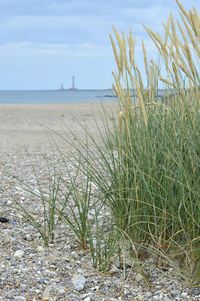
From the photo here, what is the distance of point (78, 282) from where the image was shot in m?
2.48

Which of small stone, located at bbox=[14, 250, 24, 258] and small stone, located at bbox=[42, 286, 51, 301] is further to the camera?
small stone, located at bbox=[14, 250, 24, 258]

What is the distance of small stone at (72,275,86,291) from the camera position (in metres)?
2.46

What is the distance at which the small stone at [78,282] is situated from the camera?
2.46 meters

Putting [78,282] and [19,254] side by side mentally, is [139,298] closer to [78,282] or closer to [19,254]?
[78,282]

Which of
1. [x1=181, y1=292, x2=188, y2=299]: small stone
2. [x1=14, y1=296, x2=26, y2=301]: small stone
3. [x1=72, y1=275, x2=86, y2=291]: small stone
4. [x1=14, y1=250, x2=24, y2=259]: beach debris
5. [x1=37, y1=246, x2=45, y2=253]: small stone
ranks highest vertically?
[x1=37, y1=246, x2=45, y2=253]: small stone

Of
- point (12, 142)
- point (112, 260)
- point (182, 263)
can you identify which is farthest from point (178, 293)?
point (12, 142)

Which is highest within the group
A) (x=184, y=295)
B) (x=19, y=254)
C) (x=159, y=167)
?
(x=159, y=167)

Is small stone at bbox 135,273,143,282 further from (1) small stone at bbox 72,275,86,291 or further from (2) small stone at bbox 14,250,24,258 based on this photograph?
(2) small stone at bbox 14,250,24,258

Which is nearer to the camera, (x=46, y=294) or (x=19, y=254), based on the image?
(x=46, y=294)

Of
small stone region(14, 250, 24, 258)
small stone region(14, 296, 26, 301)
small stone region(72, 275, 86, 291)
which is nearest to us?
small stone region(14, 296, 26, 301)

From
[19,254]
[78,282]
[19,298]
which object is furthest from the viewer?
[19,254]

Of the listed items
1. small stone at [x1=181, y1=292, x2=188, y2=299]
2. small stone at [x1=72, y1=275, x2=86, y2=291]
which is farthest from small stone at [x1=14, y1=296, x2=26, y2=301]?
small stone at [x1=181, y1=292, x2=188, y2=299]

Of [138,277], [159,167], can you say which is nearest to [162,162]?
[159,167]

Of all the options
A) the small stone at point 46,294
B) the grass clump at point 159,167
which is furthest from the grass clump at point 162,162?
the small stone at point 46,294
